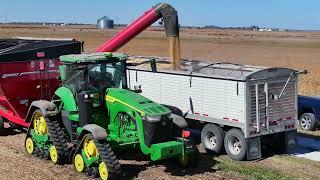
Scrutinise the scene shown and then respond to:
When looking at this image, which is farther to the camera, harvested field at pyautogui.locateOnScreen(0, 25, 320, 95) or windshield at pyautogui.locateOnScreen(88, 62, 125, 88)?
harvested field at pyautogui.locateOnScreen(0, 25, 320, 95)

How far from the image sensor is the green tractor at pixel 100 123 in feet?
34.0

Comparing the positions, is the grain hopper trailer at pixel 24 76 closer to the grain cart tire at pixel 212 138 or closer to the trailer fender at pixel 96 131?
the trailer fender at pixel 96 131

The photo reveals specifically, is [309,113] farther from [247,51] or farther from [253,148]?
[247,51]

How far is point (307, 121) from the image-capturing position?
1691 centimetres

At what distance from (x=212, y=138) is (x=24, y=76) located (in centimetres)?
530

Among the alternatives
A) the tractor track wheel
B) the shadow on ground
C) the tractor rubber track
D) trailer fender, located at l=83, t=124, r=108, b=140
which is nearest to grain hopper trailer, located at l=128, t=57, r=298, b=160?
the shadow on ground

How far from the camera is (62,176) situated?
10.7 meters

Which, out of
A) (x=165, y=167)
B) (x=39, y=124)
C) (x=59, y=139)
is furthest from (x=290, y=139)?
(x=39, y=124)

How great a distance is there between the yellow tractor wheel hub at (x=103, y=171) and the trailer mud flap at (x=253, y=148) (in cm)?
399

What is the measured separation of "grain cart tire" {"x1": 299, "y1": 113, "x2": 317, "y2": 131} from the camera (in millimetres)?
16734

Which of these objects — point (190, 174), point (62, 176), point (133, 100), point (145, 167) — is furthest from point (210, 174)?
point (62, 176)

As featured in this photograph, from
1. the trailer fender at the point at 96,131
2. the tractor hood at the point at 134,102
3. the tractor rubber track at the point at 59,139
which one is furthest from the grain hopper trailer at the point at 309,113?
the trailer fender at the point at 96,131

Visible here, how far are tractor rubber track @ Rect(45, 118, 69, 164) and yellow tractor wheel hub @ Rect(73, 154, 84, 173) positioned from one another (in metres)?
0.54

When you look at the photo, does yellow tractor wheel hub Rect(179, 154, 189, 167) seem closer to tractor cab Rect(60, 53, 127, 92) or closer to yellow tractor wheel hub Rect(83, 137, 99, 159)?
yellow tractor wheel hub Rect(83, 137, 99, 159)
